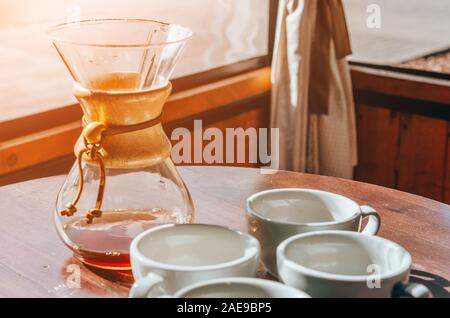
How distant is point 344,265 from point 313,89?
86.0 inches

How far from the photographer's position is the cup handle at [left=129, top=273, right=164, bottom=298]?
2.91ft

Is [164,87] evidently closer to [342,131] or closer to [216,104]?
[216,104]

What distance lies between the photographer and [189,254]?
1.06 meters

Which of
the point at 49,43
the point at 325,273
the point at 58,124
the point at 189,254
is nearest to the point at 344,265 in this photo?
the point at 325,273

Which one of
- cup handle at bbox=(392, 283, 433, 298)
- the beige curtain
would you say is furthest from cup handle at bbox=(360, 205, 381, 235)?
the beige curtain

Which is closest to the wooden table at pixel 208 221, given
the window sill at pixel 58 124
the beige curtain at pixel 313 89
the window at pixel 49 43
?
the window sill at pixel 58 124

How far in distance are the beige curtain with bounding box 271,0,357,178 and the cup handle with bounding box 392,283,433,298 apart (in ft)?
7.12

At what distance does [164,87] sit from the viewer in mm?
1167

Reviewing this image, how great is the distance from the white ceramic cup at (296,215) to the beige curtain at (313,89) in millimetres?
1861

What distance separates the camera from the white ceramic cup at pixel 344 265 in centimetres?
92

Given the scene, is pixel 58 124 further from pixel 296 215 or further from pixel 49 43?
pixel 296 215
